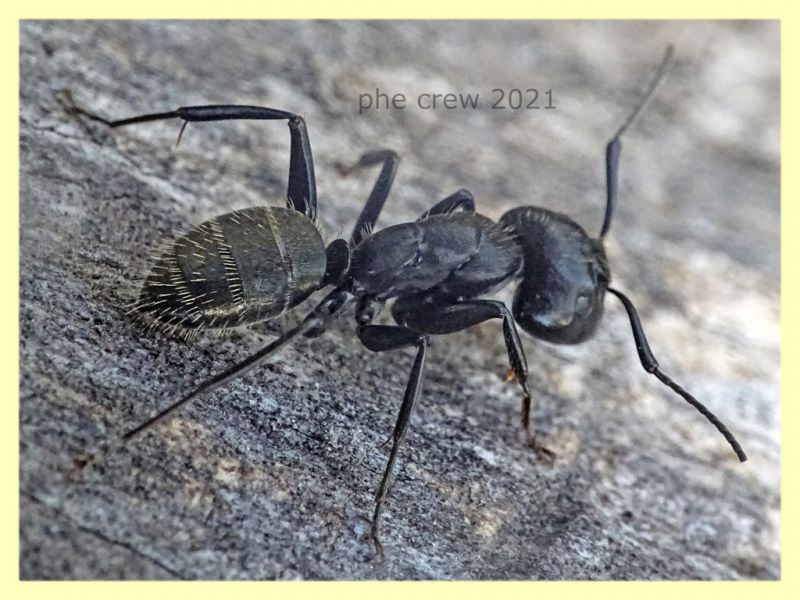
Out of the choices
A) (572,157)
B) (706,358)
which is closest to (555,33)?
(572,157)

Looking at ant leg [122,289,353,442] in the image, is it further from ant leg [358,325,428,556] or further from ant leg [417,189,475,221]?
ant leg [417,189,475,221]

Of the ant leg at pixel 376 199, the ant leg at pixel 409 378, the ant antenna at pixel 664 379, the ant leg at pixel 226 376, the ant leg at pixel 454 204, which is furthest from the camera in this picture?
the ant leg at pixel 454 204

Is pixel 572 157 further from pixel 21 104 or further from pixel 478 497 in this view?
pixel 21 104

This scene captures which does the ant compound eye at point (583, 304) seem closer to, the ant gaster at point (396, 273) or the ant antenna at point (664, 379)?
the ant gaster at point (396, 273)

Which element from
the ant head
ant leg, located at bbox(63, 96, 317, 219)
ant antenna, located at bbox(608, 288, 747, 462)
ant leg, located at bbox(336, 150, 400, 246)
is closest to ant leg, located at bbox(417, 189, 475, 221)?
ant leg, located at bbox(336, 150, 400, 246)

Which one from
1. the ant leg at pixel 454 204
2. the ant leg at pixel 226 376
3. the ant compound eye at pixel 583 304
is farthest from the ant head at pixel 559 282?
the ant leg at pixel 226 376
